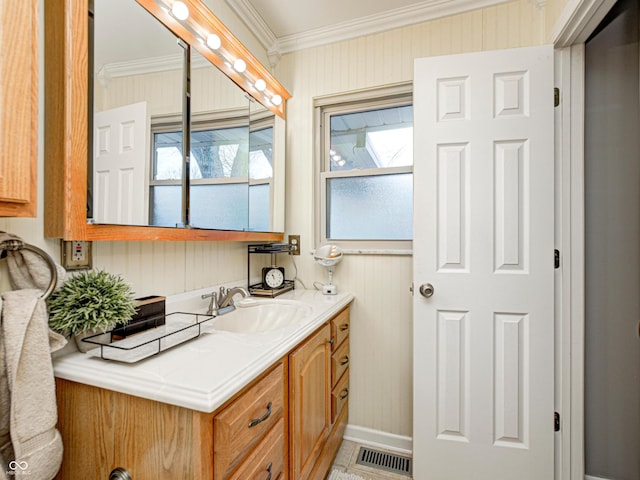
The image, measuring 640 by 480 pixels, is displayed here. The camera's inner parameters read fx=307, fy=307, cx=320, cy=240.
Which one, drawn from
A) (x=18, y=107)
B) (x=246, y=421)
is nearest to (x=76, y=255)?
(x=18, y=107)

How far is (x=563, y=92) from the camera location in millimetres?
1460

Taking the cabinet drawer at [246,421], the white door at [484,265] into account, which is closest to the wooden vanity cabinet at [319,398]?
the cabinet drawer at [246,421]

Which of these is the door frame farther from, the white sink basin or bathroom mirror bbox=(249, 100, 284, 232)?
bathroom mirror bbox=(249, 100, 284, 232)

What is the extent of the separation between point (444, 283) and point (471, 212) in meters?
0.37

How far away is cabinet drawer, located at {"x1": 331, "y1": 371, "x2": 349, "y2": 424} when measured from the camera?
5.24ft

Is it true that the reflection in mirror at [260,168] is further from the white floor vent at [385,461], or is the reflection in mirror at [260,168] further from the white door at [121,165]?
the white floor vent at [385,461]

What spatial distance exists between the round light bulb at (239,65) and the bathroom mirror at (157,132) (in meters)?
0.08

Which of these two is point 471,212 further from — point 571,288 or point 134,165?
point 134,165

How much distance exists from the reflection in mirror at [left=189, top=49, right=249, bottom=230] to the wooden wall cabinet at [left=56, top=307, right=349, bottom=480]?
728mm

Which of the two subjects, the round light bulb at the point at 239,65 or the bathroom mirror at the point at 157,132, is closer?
the bathroom mirror at the point at 157,132

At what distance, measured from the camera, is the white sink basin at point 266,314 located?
1.52 meters

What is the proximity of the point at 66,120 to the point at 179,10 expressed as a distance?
665 millimetres

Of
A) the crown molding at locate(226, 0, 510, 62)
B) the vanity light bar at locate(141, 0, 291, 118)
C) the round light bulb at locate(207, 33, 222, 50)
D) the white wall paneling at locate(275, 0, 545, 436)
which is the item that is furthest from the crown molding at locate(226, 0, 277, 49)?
the round light bulb at locate(207, 33, 222, 50)

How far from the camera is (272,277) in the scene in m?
1.91
